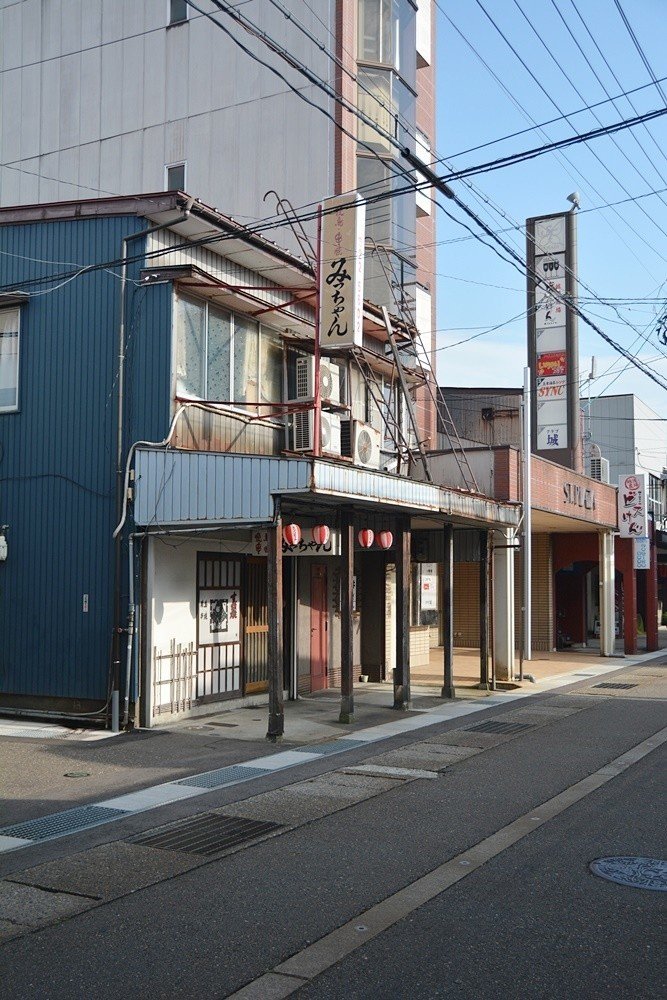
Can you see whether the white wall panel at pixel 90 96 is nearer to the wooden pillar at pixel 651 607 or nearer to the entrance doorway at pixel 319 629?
the entrance doorway at pixel 319 629

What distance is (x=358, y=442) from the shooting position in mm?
16828

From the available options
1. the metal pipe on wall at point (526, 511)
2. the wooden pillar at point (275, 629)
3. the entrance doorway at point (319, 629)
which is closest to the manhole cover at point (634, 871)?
the wooden pillar at point (275, 629)

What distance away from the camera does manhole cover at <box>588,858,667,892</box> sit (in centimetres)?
700

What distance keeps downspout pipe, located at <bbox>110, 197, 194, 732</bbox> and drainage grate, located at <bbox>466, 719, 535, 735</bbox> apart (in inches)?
209

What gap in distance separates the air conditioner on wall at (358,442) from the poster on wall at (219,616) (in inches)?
119

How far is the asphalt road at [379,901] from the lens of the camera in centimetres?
531

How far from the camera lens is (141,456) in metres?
14.2

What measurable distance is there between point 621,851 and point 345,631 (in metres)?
7.45

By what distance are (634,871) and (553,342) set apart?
67.6ft

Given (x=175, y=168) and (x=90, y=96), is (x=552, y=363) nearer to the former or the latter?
(x=175, y=168)

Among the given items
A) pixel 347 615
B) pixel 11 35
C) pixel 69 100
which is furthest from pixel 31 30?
pixel 347 615

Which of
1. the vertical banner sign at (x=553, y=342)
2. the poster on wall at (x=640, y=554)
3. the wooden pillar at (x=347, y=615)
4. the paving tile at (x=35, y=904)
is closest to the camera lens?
the paving tile at (x=35, y=904)

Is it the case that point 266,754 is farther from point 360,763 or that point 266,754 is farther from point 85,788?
point 85,788

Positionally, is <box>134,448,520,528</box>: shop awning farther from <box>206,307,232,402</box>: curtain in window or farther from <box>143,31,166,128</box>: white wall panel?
<box>143,31,166,128</box>: white wall panel
